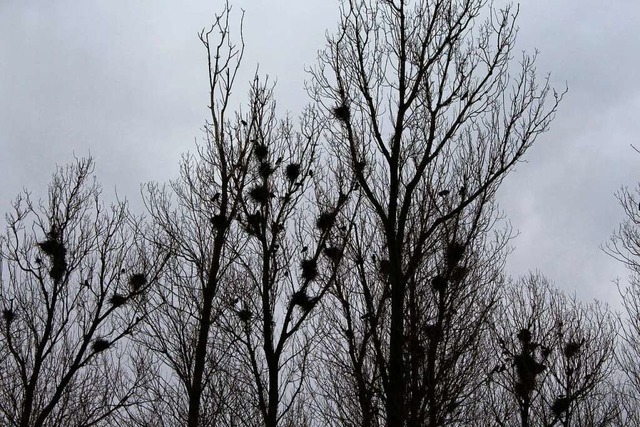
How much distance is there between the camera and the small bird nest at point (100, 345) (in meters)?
10.1

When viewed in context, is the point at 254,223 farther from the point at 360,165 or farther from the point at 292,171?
the point at 360,165

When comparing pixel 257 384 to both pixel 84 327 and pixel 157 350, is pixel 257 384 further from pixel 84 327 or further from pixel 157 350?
pixel 84 327

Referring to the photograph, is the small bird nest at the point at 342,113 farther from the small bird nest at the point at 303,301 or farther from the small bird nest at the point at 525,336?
the small bird nest at the point at 525,336

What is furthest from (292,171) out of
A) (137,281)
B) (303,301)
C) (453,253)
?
(137,281)

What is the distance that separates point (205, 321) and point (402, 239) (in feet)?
8.70

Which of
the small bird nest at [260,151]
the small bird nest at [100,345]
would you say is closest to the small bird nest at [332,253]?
A: the small bird nest at [260,151]

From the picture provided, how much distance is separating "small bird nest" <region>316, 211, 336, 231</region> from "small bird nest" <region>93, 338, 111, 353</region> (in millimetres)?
3744

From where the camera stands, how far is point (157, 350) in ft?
29.8

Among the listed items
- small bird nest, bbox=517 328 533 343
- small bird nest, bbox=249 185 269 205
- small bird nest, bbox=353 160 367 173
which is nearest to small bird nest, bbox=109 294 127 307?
small bird nest, bbox=249 185 269 205

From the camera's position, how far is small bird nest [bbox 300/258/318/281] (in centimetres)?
868

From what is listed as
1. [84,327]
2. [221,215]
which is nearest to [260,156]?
[221,215]

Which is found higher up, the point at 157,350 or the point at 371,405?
the point at 157,350

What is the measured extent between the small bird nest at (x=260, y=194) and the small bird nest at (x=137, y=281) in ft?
7.98

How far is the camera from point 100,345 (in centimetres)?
1014
